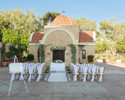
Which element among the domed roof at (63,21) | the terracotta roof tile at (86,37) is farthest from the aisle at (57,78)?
the domed roof at (63,21)

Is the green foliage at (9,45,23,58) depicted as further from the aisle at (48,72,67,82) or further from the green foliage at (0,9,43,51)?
the aisle at (48,72,67,82)

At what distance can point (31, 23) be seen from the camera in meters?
32.0

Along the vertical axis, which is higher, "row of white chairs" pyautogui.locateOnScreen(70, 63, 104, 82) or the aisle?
"row of white chairs" pyautogui.locateOnScreen(70, 63, 104, 82)

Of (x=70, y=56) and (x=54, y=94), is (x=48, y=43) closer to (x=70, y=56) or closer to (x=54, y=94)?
(x=70, y=56)

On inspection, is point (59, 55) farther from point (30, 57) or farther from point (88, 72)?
point (88, 72)

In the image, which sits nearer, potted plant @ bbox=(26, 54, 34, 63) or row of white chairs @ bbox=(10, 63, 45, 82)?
row of white chairs @ bbox=(10, 63, 45, 82)

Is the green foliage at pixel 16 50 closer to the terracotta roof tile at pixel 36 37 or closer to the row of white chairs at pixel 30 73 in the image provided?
the terracotta roof tile at pixel 36 37

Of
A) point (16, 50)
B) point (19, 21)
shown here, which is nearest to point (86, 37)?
point (16, 50)

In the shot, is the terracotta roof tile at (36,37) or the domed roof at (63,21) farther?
the domed roof at (63,21)

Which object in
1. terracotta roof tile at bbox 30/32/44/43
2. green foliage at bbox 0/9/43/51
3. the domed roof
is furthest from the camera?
green foliage at bbox 0/9/43/51

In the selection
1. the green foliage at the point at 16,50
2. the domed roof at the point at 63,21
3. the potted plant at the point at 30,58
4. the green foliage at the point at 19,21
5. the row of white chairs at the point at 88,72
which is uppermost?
the green foliage at the point at 19,21

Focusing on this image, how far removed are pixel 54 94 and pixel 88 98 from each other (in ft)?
5.54

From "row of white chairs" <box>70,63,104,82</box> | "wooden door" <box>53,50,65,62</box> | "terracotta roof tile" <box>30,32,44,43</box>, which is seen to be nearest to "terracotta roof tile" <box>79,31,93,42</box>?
"wooden door" <box>53,50,65,62</box>

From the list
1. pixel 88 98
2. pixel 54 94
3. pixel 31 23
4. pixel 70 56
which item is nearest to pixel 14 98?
pixel 54 94
